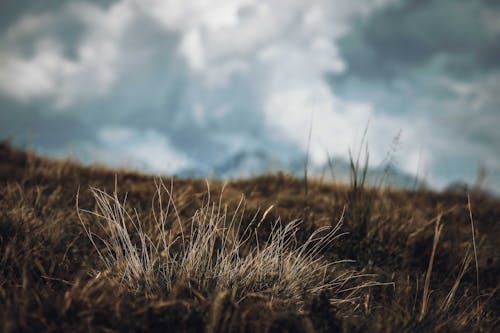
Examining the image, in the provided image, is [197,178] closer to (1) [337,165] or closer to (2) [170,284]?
(1) [337,165]

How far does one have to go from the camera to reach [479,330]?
2.15 m

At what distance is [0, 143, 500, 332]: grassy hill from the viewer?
166 cm

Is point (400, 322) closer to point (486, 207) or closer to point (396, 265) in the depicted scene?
point (396, 265)

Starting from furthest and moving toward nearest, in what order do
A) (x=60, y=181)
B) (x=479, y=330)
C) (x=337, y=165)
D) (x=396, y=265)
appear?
(x=60, y=181) → (x=337, y=165) → (x=396, y=265) → (x=479, y=330)

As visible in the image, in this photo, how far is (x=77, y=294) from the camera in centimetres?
165

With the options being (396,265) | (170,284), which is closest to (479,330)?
(396,265)

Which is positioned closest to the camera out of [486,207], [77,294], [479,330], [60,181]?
[77,294]

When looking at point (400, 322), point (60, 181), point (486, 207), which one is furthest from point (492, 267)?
point (60, 181)

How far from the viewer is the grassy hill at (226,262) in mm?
1661

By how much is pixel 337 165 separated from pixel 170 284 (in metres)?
2.38

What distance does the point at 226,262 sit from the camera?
83.8 inches

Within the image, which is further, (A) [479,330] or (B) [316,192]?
(B) [316,192]

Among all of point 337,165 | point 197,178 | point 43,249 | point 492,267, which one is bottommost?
point 43,249

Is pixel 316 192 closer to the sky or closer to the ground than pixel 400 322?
closer to the sky
